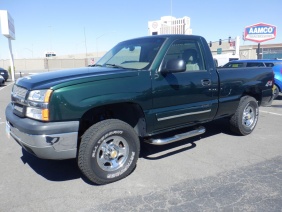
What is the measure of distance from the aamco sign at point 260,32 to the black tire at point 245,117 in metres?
27.4

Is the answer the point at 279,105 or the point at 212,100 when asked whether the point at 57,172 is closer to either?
the point at 212,100

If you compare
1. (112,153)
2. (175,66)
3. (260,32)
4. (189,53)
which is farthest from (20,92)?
(260,32)

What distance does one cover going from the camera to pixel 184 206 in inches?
114

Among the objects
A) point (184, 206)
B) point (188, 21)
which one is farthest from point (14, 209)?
point (188, 21)

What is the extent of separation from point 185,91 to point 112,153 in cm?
148

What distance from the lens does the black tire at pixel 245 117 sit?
5.21 metres

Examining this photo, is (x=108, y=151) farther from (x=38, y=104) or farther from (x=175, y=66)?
(x=175, y=66)

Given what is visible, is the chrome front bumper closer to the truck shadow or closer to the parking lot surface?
the parking lot surface

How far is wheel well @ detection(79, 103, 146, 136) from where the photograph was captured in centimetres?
358

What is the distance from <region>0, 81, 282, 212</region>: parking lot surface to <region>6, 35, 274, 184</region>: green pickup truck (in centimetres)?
35

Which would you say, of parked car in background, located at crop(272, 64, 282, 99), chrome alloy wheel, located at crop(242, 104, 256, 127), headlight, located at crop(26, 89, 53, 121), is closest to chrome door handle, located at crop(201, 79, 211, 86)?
chrome alloy wheel, located at crop(242, 104, 256, 127)

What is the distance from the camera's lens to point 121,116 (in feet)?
12.6

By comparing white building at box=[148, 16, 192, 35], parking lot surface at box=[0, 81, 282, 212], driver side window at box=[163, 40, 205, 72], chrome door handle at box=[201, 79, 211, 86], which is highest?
white building at box=[148, 16, 192, 35]

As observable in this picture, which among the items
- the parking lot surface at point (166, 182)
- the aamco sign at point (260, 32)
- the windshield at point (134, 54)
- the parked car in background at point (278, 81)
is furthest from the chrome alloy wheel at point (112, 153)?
the aamco sign at point (260, 32)
